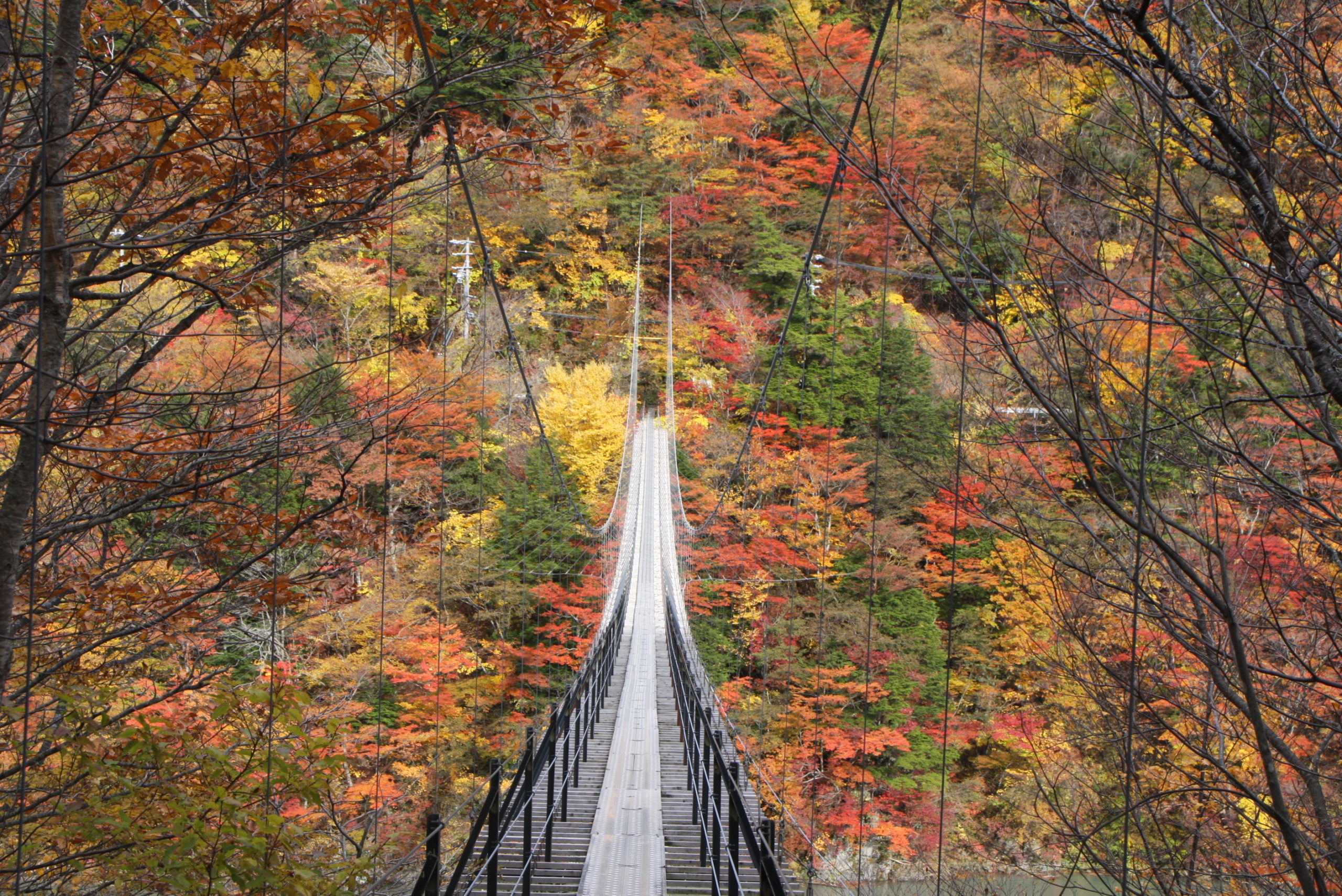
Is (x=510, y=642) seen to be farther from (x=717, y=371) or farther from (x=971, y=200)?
(x=971, y=200)

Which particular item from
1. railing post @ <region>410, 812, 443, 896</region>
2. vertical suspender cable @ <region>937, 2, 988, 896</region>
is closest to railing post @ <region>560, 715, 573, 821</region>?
vertical suspender cable @ <region>937, 2, 988, 896</region>

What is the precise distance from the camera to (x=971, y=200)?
57.0 inches

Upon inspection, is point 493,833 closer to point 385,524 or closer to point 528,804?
point 528,804

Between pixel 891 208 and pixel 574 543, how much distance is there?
1158cm

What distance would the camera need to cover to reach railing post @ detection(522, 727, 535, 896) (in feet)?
10.3

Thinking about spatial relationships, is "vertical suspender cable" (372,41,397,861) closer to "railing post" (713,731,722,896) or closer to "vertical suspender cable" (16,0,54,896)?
"vertical suspender cable" (16,0,54,896)

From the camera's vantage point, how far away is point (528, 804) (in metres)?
3.31

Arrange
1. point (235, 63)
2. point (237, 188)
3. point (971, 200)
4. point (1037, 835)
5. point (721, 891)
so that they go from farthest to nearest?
point (1037, 835) → point (721, 891) → point (237, 188) → point (235, 63) → point (971, 200)

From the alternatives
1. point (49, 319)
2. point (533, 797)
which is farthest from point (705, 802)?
point (49, 319)

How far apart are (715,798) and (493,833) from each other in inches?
44.4

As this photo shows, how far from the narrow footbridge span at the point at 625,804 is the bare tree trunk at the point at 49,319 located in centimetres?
108

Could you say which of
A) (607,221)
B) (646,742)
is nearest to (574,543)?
(646,742)

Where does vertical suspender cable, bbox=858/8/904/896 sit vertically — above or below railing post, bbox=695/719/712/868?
above

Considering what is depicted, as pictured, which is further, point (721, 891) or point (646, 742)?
point (646, 742)
